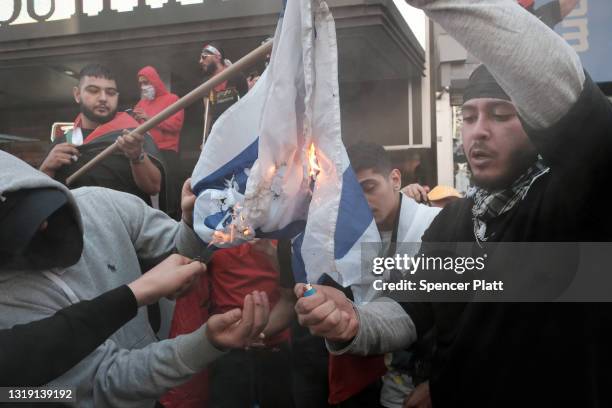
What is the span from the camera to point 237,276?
5.24 ft

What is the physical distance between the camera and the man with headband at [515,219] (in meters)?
0.79

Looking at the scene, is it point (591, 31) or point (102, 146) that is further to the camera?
point (102, 146)

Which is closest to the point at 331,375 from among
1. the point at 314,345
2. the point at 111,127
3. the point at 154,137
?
the point at 314,345

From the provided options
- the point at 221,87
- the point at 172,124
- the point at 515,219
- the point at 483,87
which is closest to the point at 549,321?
the point at 515,219

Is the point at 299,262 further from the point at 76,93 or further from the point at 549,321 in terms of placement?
the point at 76,93

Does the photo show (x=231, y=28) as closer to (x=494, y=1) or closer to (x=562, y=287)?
(x=494, y=1)

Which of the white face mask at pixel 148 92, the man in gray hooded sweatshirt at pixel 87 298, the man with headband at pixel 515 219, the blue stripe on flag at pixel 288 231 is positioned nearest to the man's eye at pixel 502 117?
the man with headband at pixel 515 219

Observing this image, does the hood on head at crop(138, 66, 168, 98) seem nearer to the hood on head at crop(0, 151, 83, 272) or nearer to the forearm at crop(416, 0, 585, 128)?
the hood on head at crop(0, 151, 83, 272)

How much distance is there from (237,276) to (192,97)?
0.54 meters

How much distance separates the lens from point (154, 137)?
1809 millimetres

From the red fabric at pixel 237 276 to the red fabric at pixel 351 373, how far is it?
0.20 meters

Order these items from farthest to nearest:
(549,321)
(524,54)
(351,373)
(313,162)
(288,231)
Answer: (351,373)
(288,231)
(313,162)
(549,321)
(524,54)

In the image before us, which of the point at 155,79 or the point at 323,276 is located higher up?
the point at 155,79

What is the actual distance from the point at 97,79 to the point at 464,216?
51.3 inches
